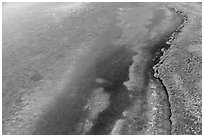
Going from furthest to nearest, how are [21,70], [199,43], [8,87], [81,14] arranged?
[81,14]
[199,43]
[21,70]
[8,87]

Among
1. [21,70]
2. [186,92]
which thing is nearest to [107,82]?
[186,92]

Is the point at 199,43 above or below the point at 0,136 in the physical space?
above

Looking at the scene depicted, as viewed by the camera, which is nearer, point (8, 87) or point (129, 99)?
point (129, 99)

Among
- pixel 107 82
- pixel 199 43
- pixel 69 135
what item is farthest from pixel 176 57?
pixel 69 135

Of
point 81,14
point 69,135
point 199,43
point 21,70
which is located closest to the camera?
point 69,135

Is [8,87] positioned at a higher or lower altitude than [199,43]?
lower

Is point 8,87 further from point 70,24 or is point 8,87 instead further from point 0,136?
point 70,24

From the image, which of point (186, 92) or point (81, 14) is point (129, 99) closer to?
point (186, 92)

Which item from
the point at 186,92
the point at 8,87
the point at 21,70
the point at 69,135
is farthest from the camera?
the point at 21,70

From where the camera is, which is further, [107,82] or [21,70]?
[21,70]
